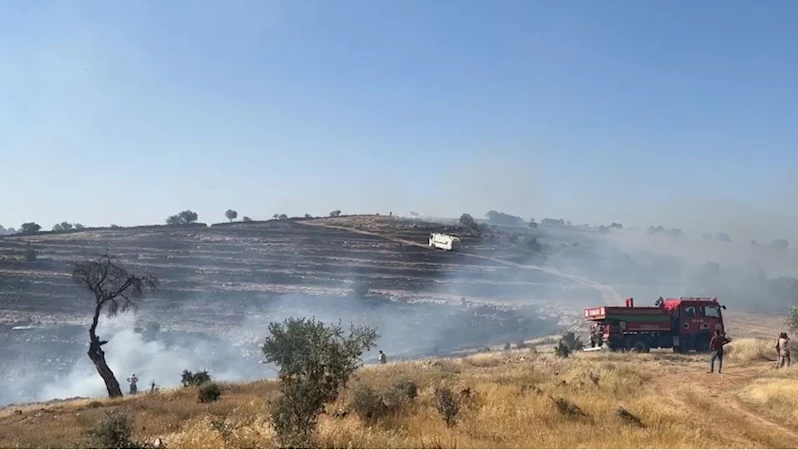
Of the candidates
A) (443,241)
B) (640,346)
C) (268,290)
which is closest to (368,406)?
(640,346)

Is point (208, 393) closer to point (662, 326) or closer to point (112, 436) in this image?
point (112, 436)

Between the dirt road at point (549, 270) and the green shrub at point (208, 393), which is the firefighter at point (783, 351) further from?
the dirt road at point (549, 270)

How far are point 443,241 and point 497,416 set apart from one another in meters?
79.9

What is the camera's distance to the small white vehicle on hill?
9356cm

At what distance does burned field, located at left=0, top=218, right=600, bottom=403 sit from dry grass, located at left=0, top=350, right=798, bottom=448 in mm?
28908

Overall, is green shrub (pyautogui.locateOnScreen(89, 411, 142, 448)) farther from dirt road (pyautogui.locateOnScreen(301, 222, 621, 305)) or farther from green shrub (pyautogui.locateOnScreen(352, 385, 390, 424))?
dirt road (pyautogui.locateOnScreen(301, 222, 621, 305))

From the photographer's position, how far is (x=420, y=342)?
59.5 m

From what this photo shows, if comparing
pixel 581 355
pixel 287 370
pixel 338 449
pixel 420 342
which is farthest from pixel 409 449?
pixel 420 342

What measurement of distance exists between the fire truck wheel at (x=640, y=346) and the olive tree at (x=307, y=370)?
2559 cm

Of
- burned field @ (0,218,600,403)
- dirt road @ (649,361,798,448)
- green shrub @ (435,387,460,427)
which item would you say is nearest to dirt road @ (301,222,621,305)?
burned field @ (0,218,600,403)

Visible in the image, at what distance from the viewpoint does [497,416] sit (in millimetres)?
15094

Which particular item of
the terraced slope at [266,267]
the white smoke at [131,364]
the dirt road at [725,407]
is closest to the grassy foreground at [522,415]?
the dirt road at [725,407]

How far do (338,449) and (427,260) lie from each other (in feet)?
248

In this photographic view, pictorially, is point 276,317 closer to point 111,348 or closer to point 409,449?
point 111,348
